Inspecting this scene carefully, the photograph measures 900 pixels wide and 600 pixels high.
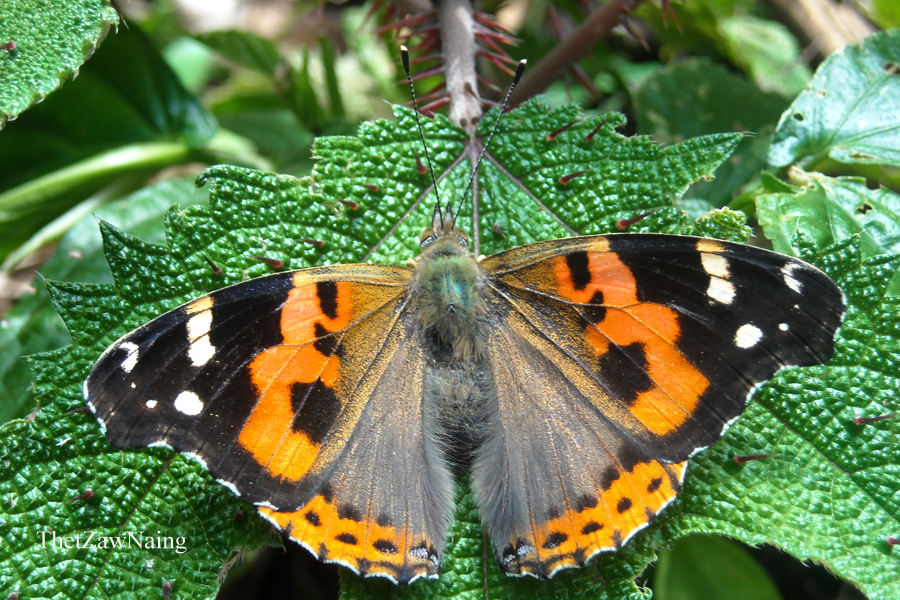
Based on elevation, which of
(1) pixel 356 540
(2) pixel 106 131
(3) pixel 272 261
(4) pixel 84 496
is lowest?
(1) pixel 356 540

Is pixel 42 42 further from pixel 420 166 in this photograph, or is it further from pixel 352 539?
pixel 352 539

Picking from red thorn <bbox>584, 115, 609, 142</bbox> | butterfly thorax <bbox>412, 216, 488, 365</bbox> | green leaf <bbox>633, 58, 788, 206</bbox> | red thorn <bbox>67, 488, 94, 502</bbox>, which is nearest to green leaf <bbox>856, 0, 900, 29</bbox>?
green leaf <bbox>633, 58, 788, 206</bbox>

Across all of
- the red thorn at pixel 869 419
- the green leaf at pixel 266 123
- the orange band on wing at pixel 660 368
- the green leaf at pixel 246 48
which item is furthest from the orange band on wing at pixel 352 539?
the green leaf at pixel 246 48

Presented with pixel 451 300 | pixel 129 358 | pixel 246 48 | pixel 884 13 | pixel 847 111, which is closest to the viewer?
pixel 129 358

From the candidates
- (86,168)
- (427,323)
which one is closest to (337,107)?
(86,168)

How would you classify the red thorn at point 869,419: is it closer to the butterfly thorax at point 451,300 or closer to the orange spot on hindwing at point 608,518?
the orange spot on hindwing at point 608,518

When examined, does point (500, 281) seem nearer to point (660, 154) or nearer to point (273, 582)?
point (660, 154)

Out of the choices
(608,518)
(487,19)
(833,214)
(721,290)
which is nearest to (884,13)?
(833,214)
